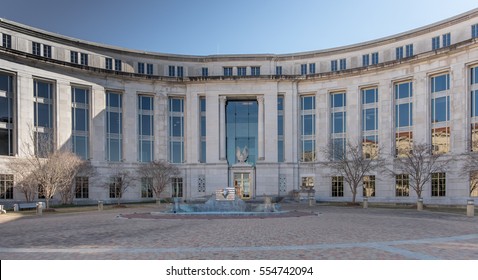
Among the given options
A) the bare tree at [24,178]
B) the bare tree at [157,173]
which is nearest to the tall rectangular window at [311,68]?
the bare tree at [157,173]

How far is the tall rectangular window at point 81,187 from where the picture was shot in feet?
164

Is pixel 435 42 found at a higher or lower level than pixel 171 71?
higher

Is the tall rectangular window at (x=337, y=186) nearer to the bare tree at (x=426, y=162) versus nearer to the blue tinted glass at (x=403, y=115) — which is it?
the bare tree at (x=426, y=162)

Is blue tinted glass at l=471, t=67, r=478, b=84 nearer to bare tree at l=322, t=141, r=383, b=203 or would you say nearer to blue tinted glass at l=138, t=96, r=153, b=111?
bare tree at l=322, t=141, r=383, b=203

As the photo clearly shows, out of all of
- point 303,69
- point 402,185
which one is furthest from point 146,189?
point 402,185

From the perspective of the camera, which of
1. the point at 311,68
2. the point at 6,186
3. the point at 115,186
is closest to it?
the point at 6,186

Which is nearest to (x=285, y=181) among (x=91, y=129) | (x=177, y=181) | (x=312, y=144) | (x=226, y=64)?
(x=312, y=144)

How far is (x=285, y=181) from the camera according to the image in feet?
188

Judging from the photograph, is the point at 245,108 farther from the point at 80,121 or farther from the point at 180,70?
the point at 80,121

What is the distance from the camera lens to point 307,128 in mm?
58344

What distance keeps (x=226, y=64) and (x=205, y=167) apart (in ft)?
54.0

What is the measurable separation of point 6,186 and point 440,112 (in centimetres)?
5101

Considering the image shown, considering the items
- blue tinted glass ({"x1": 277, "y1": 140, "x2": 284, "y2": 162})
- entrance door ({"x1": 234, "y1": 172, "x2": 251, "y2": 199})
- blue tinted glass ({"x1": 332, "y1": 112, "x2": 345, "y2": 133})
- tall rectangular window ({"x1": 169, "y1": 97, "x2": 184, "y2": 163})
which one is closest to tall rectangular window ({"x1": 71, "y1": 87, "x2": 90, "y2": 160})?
tall rectangular window ({"x1": 169, "y1": 97, "x2": 184, "y2": 163})

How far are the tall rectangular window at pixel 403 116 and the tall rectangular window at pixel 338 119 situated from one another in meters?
7.11
